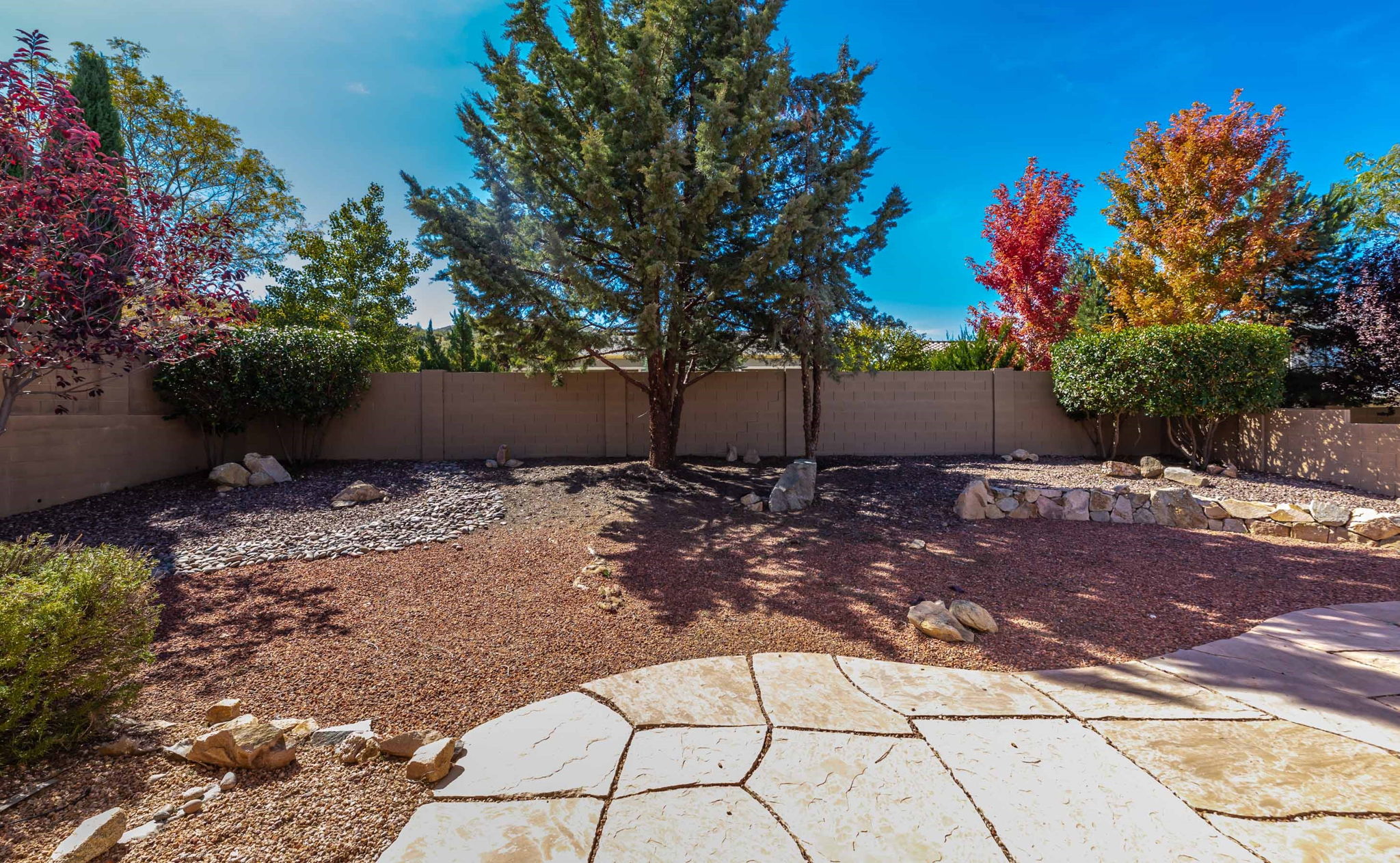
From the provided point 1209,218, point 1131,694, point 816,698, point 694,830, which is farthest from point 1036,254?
point 694,830

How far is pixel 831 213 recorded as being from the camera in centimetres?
579

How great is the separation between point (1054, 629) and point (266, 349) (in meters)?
8.00

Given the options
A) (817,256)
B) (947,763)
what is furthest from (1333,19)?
(947,763)

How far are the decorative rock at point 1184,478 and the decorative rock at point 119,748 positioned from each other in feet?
26.2

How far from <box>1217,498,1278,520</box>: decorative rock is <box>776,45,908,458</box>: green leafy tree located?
151 inches

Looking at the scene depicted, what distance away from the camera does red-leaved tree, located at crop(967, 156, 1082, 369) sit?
11.4 metres

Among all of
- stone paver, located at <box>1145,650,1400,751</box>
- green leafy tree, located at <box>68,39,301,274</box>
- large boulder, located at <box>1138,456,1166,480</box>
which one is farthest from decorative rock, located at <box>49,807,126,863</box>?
green leafy tree, located at <box>68,39,301,274</box>

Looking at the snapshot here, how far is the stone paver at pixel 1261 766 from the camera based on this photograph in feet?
5.40

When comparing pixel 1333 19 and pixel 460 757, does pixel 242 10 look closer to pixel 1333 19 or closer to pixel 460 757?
pixel 460 757

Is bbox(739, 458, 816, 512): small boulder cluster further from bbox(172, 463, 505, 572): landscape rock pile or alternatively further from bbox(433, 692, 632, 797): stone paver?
bbox(433, 692, 632, 797): stone paver

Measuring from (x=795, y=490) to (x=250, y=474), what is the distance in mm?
5922

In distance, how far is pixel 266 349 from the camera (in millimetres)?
6527

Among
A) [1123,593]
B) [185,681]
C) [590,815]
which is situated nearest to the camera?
[590,815]

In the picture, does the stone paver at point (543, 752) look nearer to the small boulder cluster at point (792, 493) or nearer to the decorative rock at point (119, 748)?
the decorative rock at point (119, 748)
